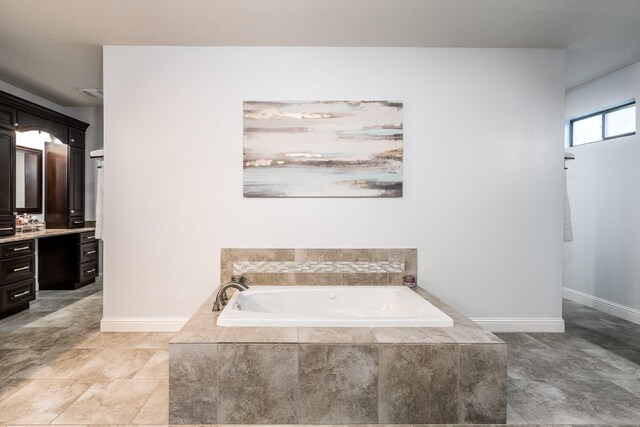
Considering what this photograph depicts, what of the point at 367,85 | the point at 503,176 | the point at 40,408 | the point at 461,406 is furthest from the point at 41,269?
the point at 503,176

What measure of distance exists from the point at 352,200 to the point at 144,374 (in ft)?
6.64

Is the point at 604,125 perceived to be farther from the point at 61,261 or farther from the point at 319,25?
the point at 61,261

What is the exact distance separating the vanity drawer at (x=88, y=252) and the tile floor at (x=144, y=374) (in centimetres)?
131

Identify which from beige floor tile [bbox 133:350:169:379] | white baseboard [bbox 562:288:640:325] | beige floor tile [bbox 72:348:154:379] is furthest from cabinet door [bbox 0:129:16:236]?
white baseboard [bbox 562:288:640:325]

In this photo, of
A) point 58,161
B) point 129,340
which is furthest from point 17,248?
point 129,340

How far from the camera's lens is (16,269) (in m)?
3.52

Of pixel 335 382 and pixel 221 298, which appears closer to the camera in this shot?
pixel 335 382

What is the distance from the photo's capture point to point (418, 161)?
10.2 feet

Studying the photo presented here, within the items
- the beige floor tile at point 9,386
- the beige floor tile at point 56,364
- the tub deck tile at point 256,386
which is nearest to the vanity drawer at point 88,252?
the beige floor tile at point 56,364

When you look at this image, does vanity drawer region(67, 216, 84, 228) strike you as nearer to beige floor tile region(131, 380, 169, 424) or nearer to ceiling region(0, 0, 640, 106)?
ceiling region(0, 0, 640, 106)

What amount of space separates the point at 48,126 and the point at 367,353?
15.1ft

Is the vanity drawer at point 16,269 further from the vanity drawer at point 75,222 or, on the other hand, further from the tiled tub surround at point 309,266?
the tiled tub surround at point 309,266

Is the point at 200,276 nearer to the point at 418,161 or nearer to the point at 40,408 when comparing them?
the point at 40,408

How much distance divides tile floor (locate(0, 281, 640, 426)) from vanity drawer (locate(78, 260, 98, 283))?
4.05 feet
